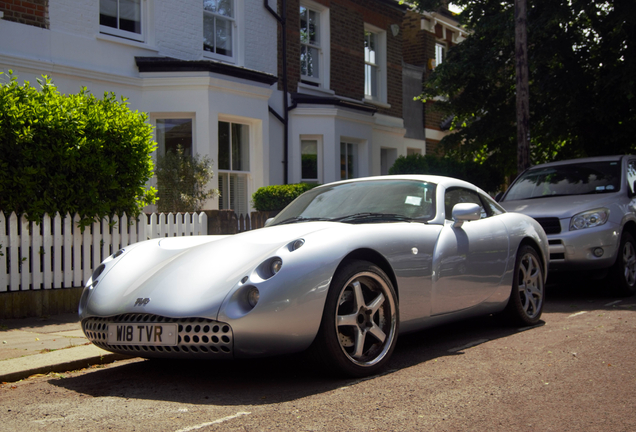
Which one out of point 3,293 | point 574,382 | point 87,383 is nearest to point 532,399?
point 574,382

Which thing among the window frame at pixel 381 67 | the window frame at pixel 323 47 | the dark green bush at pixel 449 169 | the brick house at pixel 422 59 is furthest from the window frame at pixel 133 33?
the brick house at pixel 422 59

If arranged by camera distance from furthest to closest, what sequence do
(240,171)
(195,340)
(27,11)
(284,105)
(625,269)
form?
1. (284,105)
2. (240,171)
3. (27,11)
4. (625,269)
5. (195,340)

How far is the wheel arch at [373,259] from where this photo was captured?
4763mm

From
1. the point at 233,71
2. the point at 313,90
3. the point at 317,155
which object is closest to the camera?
the point at 233,71

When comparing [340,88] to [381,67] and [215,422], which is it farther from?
[215,422]

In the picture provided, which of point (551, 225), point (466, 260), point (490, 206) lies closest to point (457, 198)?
point (490, 206)

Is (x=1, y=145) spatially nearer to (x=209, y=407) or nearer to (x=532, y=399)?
(x=209, y=407)

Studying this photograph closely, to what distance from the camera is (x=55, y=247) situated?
792 cm

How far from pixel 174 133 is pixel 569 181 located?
7.92 meters

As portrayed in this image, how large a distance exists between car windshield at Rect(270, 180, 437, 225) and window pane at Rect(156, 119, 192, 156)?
Result: 8.46 meters

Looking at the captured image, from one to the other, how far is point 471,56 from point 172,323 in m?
13.1

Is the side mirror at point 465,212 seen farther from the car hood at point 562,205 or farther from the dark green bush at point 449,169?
the dark green bush at point 449,169

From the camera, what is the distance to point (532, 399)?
4121 mm

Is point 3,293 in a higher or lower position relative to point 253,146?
lower
